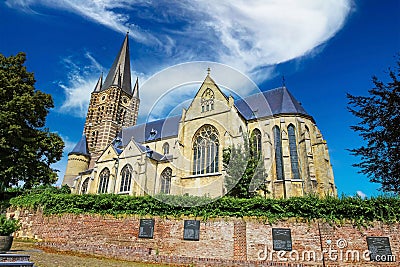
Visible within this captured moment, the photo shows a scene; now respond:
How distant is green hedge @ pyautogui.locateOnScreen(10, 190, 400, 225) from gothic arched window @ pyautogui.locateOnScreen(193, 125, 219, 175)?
38.3ft

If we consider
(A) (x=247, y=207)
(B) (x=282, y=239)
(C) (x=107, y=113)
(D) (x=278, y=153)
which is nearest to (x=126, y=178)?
(D) (x=278, y=153)

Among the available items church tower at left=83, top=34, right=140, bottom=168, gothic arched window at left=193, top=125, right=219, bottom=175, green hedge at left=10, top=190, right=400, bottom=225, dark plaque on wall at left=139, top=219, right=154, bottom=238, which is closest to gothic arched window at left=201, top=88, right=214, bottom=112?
gothic arched window at left=193, top=125, right=219, bottom=175

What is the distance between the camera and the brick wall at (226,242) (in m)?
10.5

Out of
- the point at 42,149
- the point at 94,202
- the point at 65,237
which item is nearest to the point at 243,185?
the point at 94,202

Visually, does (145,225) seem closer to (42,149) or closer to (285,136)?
(42,149)

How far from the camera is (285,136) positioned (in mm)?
26312

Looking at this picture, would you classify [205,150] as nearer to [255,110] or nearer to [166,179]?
[166,179]

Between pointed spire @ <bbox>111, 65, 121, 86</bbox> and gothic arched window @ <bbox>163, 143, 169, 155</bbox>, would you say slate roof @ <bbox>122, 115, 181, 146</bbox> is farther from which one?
pointed spire @ <bbox>111, 65, 121, 86</bbox>

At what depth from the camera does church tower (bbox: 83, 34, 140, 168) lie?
151ft

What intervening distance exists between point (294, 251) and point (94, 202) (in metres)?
10.5

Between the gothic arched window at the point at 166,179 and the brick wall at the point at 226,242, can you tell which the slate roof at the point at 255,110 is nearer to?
the gothic arched window at the point at 166,179

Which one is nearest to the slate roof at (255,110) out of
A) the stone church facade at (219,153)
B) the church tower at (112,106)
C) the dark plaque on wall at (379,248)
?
the stone church facade at (219,153)

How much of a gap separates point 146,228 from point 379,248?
10234 millimetres

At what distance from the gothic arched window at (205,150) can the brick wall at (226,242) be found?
40.0 feet
